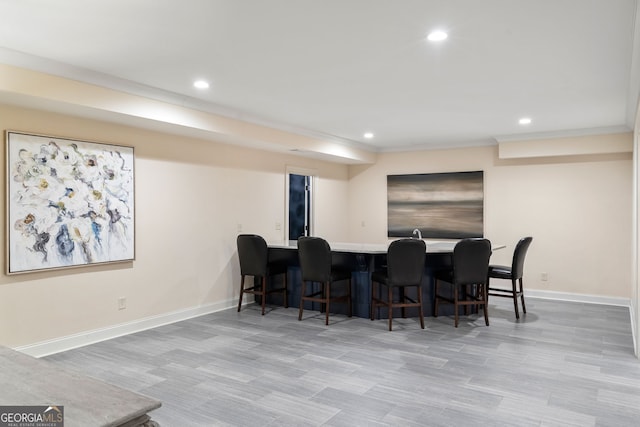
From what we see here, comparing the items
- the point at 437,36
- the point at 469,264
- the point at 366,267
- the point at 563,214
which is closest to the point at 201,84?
the point at 437,36

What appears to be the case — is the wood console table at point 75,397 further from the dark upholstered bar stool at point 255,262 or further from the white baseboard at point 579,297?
the white baseboard at point 579,297

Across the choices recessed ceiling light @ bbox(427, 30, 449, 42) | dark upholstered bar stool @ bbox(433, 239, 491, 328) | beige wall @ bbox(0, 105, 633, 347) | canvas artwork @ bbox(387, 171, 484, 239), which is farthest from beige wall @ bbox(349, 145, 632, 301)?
recessed ceiling light @ bbox(427, 30, 449, 42)

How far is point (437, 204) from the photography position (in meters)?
7.59

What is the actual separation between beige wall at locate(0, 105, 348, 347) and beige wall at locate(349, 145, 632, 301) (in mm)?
3224

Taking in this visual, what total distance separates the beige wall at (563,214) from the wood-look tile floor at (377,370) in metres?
1.24

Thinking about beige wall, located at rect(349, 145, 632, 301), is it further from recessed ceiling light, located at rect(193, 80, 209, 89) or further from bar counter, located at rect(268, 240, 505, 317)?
recessed ceiling light, located at rect(193, 80, 209, 89)

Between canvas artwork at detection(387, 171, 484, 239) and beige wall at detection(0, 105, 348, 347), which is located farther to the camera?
canvas artwork at detection(387, 171, 484, 239)

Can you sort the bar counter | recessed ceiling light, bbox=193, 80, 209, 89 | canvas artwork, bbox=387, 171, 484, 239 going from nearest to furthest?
recessed ceiling light, bbox=193, 80, 209, 89, the bar counter, canvas artwork, bbox=387, 171, 484, 239

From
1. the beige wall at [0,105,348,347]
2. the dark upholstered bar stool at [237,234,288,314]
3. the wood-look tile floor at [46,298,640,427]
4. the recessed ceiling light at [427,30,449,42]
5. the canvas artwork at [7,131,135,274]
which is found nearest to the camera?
the wood-look tile floor at [46,298,640,427]

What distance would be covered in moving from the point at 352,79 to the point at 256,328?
2766 mm

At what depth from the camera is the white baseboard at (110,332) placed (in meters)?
3.92

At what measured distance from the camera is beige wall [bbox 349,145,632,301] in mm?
6246

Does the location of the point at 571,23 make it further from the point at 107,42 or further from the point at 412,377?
the point at 107,42

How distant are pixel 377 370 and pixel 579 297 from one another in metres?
4.36
